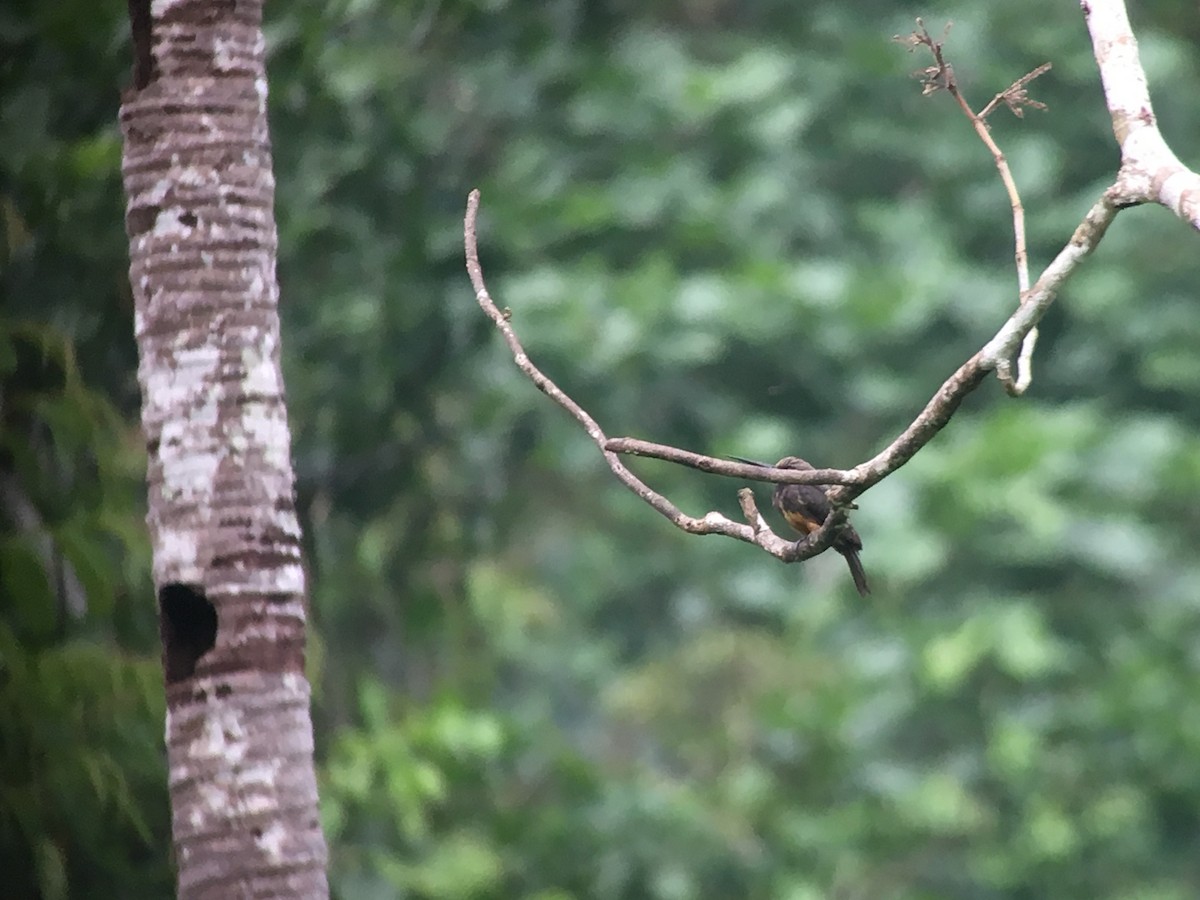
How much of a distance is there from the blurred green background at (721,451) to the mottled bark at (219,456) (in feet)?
5.43

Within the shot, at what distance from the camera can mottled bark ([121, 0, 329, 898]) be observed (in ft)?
9.50

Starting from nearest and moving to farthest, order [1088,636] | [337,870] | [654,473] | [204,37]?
[204,37], [337,870], [654,473], [1088,636]

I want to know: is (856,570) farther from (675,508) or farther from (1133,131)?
(1133,131)

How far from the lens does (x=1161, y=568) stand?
10.9 metres

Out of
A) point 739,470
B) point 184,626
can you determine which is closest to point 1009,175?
point 739,470

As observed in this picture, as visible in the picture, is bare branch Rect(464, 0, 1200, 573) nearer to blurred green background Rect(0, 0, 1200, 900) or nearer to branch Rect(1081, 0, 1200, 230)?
branch Rect(1081, 0, 1200, 230)

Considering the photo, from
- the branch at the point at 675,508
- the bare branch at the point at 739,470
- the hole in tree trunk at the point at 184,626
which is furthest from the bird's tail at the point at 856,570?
the hole in tree trunk at the point at 184,626

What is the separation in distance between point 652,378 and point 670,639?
6.70 feet

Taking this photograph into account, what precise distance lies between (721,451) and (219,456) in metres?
6.14

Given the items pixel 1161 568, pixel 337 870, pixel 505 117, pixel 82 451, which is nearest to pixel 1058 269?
pixel 82 451

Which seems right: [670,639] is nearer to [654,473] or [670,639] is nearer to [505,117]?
[654,473]

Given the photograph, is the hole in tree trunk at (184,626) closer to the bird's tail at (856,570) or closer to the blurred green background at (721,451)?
the blurred green background at (721,451)

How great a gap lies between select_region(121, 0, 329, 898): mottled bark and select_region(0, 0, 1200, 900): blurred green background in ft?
5.43

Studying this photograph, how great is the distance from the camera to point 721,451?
355 inches
